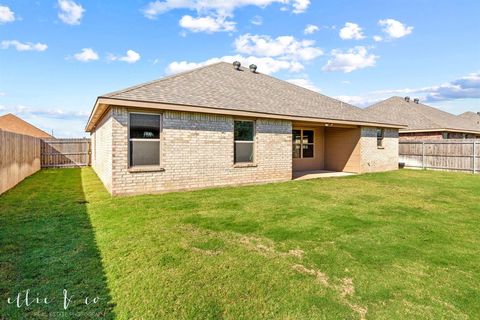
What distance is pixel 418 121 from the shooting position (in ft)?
68.0

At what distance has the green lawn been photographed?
2.68 meters

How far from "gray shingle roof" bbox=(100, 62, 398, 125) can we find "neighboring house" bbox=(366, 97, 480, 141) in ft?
18.6

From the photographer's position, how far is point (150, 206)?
6.86m

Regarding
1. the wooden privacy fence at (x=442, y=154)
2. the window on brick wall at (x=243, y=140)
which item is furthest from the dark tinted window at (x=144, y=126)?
the wooden privacy fence at (x=442, y=154)

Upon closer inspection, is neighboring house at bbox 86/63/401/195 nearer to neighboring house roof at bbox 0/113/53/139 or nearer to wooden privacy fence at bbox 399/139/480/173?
wooden privacy fence at bbox 399/139/480/173

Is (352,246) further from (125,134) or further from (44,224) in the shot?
(125,134)

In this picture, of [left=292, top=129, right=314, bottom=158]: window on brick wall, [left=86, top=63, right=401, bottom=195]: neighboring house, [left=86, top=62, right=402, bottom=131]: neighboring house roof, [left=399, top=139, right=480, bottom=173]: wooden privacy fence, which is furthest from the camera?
[left=399, top=139, right=480, bottom=173]: wooden privacy fence

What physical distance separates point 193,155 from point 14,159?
7.09 metres

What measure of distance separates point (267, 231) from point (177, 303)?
8.50ft

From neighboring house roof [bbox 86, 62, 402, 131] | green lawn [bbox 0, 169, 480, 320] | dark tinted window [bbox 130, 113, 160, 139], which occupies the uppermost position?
neighboring house roof [bbox 86, 62, 402, 131]

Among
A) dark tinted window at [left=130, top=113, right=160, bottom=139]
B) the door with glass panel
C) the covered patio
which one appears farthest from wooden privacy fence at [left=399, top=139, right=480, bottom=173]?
dark tinted window at [left=130, top=113, right=160, bottom=139]

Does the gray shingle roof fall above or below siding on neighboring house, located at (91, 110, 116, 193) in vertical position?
above

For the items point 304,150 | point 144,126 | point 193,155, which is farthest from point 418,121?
point 144,126

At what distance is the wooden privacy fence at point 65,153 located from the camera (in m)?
18.5
